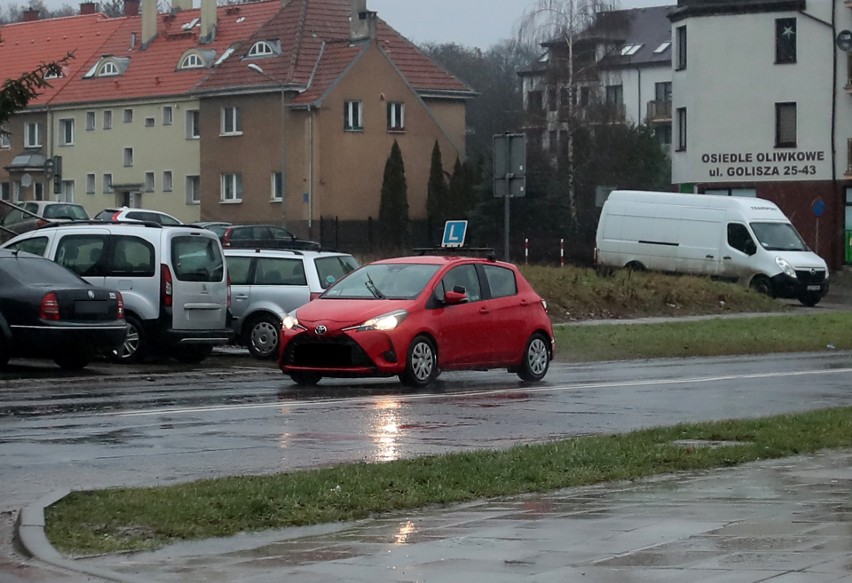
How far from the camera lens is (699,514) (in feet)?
28.9

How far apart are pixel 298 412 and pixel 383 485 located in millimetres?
5796

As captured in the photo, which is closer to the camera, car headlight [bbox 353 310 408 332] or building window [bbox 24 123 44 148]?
car headlight [bbox 353 310 408 332]

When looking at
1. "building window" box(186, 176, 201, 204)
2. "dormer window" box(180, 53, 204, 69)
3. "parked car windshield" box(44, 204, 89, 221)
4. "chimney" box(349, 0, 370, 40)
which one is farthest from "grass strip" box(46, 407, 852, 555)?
"dormer window" box(180, 53, 204, 69)

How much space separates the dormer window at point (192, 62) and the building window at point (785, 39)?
97.7 feet

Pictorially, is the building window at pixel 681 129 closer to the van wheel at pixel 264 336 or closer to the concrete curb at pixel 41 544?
the van wheel at pixel 264 336

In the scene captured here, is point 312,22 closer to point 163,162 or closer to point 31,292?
point 163,162

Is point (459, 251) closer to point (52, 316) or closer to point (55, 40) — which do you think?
point (52, 316)

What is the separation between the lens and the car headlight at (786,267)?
4278 cm

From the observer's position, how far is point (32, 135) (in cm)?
8619

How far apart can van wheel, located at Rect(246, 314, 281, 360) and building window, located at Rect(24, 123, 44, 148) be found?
6473cm

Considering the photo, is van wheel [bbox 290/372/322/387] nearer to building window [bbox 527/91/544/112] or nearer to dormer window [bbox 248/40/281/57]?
dormer window [bbox 248/40/281/57]

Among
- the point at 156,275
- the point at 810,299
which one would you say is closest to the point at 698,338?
the point at 156,275

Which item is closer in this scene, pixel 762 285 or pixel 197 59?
pixel 762 285

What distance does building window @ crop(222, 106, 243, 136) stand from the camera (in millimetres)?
73625
